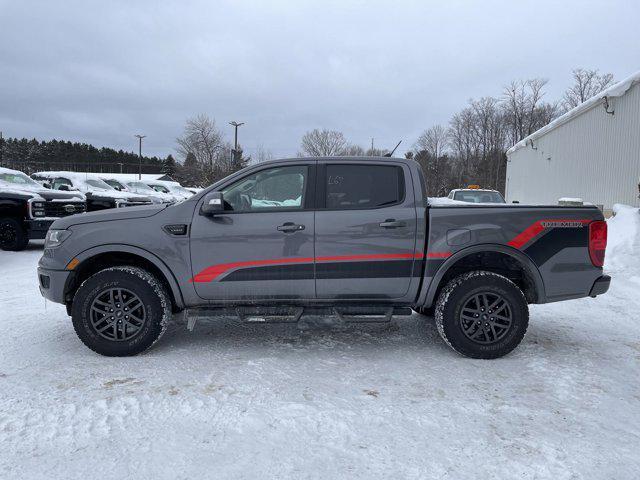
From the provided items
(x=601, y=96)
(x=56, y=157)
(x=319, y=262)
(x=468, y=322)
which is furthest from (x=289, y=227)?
(x=56, y=157)

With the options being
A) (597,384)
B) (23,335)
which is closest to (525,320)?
(597,384)

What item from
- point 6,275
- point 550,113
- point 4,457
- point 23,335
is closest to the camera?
point 4,457

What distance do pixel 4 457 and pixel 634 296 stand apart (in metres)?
7.57

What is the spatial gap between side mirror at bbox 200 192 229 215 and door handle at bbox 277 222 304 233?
54 centimetres

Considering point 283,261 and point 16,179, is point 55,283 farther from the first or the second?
point 16,179

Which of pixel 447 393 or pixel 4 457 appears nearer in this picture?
pixel 4 457

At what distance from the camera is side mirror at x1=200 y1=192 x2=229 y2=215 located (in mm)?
4180

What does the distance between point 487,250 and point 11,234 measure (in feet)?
35.5

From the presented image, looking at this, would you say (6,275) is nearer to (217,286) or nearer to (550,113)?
(217,286)

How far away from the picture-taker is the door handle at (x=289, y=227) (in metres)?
4.22

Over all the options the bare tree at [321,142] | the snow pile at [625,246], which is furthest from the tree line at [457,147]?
the snow pile at [625,246]

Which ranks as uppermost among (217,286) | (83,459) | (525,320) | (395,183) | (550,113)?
(550,113)

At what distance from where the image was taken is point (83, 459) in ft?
8.82

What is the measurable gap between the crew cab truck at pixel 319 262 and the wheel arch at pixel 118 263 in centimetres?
2
